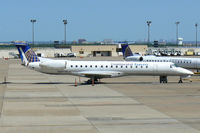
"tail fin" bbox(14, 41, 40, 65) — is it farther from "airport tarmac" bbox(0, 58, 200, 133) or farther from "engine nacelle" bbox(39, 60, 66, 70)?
"airport tarmac" bbox(0, 58, 200, 133)

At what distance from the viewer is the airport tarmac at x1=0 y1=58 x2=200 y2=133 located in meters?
19.9

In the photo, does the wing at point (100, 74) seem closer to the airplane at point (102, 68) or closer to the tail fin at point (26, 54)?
the airplane at point (102, 68)

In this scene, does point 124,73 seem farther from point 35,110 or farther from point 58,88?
point 35,110

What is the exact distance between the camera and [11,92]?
33875 millimetres

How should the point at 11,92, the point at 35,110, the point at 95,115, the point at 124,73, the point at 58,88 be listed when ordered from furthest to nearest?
the point at 124,73, the point at 58,88, the point at 11,92, the point at 35,110, the point at 95,115

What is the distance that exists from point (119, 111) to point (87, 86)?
14.3 meters

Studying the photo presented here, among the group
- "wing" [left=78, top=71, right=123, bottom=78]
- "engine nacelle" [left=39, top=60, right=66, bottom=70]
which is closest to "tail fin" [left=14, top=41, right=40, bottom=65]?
"engine nacelle" [left=39, top=60, right=66, bottom=70]

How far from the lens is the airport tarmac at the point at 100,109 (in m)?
19.9

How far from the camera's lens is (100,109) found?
82.6ft

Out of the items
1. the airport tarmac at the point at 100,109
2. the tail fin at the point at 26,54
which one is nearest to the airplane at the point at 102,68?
the tail fin at the point at 26,54

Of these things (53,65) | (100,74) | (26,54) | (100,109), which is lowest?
(100,109)

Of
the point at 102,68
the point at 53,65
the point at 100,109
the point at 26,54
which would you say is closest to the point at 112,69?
the point at 102,68

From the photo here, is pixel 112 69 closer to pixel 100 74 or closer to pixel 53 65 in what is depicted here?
pixel 100 74

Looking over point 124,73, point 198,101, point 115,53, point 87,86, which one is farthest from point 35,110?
point 115,53
